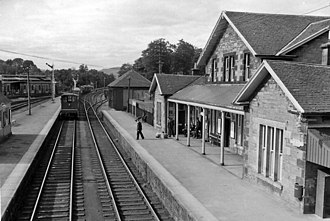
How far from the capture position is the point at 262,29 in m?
18.7

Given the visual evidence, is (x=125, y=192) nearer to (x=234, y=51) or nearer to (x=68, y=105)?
(x=234, y=51)

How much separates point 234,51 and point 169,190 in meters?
9.60

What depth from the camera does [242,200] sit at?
10.4 metres

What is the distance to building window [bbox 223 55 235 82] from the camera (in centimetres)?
1891

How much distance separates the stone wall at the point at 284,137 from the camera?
375 inches

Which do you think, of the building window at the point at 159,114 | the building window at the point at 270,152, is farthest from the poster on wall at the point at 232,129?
the building window at the point at 159,114

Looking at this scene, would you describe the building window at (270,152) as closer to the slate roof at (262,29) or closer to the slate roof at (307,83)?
the slate roof at (307,83)

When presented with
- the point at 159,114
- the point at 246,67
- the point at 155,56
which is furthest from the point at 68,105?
the point at 155,56

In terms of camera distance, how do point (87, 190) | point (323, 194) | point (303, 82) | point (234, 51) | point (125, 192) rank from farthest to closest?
point (234, 51) < point (87, 190) < point (125, 192) < point (303, 82) < point (323, 194)

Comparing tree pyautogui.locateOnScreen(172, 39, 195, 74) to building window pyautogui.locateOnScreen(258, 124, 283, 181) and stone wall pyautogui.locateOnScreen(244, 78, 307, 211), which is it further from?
building window pyautogui.locateOnScreen(258, 124, 283, 181)

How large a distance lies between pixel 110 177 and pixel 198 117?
8.81 m

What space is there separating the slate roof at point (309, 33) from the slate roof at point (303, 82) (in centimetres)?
545

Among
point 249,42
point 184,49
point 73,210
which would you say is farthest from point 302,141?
point 184,49

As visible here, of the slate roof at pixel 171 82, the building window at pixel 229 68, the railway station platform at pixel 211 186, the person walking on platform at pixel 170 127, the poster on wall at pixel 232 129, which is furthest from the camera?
the slate roof at pixel 171 82
